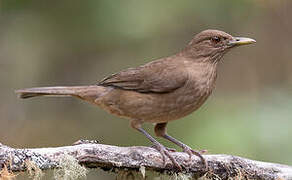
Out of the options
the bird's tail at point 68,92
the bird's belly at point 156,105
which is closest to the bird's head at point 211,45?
the bird's belly at point 156,105

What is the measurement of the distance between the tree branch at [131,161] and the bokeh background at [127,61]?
0.39 m

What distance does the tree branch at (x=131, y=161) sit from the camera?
427cm

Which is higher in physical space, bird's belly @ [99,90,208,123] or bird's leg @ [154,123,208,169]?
bird's belly @ [99,90,208,123]

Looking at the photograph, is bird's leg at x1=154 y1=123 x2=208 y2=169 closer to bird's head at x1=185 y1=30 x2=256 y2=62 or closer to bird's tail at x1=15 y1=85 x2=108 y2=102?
bird's tail at x1=15 y1=85 x2=108 y2=102

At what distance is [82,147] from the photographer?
460cm

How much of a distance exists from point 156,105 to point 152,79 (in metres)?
0.35

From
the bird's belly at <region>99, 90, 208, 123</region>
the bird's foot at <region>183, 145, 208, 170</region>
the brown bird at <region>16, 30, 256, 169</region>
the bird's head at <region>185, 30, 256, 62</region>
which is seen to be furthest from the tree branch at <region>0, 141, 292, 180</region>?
the bird's head at <region>185, 30, 256, 62</region>

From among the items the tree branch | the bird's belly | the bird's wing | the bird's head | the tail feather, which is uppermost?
the bird's head

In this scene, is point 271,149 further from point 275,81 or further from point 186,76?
point 275,81

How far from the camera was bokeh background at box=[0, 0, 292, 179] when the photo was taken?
19.4 ft

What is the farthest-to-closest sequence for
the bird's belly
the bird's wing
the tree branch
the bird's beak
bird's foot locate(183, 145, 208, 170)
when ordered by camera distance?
1. the bird's beak
2. the bird's wing
3. the bird's belly
4. bird's foot locate(183, 145, 208, 170)
5. the tree branch

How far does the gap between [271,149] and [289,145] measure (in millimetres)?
167

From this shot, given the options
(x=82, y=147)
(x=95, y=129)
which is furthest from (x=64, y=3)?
(x=82, y=147)

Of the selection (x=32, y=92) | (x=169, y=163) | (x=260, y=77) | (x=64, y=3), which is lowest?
(x=169, y=163)
